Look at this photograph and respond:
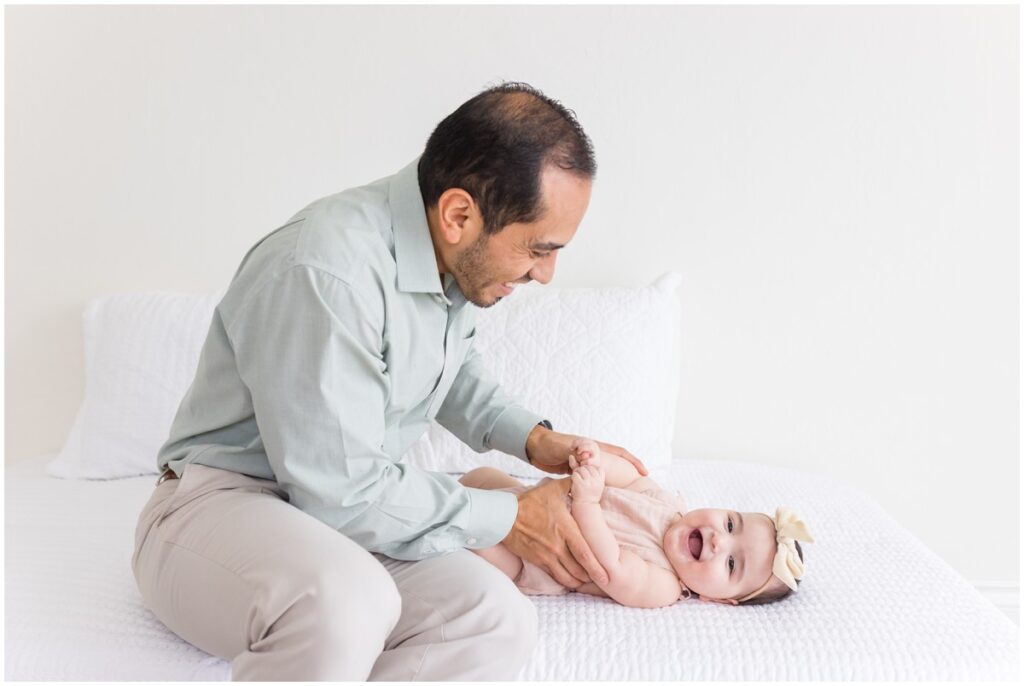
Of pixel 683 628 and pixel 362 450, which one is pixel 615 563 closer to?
pixel 683 628

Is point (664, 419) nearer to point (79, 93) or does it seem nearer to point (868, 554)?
point (868, 554)

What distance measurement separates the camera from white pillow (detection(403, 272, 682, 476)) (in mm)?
1927

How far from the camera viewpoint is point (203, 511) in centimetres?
123

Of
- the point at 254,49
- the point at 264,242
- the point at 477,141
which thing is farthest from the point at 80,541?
the point at 254,49

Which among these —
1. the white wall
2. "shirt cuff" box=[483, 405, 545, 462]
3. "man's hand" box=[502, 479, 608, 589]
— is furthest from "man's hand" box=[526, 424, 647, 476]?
the white wall

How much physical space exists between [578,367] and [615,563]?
63 cm

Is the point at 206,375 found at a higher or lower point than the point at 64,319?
higher

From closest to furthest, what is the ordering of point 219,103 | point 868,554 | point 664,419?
point 868,554
point 664,419
point 219,103

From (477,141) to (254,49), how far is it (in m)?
1.15

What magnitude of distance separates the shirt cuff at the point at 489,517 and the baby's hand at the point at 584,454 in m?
0.17

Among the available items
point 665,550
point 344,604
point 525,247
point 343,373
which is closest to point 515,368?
point 665,550

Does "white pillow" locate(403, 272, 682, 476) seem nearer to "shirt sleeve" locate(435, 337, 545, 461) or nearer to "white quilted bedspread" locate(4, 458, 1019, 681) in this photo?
"shirt sleeve" locate(435, 337, 545, 461)

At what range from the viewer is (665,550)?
1.49 m

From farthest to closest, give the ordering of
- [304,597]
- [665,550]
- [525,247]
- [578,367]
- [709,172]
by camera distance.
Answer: [709,172] → [578,367] → [665,550] → [525,247] → [304,597]
